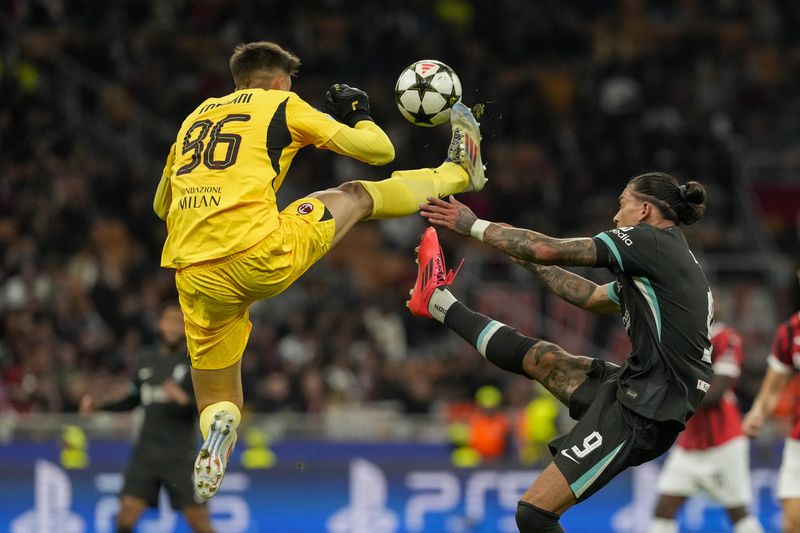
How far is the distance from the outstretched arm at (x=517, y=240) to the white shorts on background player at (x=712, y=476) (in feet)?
13.8

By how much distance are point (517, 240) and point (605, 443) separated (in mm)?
1115

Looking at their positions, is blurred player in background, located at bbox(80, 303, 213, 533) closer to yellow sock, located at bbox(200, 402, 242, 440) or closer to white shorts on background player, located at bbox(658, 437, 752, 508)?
yellow sock, located at bbox(200, 402, 242, 440)

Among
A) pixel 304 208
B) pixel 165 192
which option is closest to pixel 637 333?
pixel 304 208

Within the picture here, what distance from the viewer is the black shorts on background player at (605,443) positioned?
6941mm

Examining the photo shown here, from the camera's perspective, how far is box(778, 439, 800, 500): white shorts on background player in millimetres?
9453

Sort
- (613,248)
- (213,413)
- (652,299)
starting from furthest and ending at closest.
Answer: (213,413), (652,299), (613,248)

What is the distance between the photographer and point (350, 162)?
1742 centimetres

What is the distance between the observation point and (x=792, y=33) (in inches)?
840

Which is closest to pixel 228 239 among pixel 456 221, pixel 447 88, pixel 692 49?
pixel 456 221

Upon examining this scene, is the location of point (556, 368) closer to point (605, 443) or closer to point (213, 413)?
point (605, 443)

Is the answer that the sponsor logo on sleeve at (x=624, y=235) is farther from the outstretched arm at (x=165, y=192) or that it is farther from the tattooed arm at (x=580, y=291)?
the outstretched arm at (x=165, y=192)

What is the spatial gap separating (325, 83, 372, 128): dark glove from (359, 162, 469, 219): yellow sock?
360 millimetres

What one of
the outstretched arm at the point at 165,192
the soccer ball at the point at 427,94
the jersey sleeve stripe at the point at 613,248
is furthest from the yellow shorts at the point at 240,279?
the jersey sleeve stripe at the point at 613,248

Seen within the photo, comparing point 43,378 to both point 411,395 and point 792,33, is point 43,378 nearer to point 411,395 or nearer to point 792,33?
point 411,395
